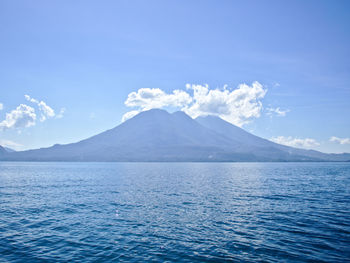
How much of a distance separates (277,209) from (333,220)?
8.99 m

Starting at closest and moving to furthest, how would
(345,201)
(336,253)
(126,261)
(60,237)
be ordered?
(126,261)
(336,253)
(60,237)
(345,201)

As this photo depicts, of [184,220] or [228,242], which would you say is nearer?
[228,242]

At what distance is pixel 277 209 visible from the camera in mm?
40938

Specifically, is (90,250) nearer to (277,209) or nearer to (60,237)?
(60,237)

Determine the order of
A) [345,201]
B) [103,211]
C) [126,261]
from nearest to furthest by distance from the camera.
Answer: [126,261], [103,211], [345,201]

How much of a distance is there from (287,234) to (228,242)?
25.7 ft

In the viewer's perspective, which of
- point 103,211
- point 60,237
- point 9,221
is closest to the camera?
point 60,237

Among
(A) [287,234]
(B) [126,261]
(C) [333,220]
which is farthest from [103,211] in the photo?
(C) [333,220]

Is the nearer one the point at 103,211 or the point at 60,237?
the point at 60,237

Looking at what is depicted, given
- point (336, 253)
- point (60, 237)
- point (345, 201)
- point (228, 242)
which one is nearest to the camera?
point (336, 253)

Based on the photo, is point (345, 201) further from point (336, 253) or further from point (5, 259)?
point (5, 259)

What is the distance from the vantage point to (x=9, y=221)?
108 feet

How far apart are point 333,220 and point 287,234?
37.1 feet

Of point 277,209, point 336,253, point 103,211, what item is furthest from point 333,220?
point 103,211
